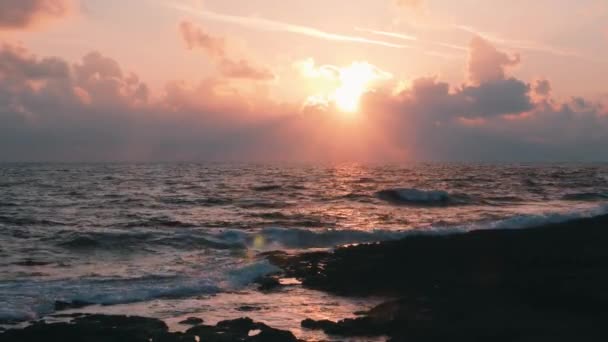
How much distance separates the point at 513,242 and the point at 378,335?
43.1ft

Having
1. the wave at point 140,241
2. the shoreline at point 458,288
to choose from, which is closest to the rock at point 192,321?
the shoreline at point 458,288

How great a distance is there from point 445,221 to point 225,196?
1921cm

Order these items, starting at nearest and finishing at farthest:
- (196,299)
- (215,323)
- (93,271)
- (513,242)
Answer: (215,323) < (196,299) < (93,271) < (513,242)

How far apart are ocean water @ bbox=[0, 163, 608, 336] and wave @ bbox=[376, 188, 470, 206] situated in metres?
0.13

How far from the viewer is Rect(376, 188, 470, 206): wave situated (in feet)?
154

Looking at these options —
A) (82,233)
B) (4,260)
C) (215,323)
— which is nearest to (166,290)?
(215,323)

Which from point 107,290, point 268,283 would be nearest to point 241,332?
point 268,283

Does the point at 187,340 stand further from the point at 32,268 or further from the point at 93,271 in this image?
the point at 32,268

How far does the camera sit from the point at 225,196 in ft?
154

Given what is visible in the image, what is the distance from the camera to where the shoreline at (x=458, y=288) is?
11391 mm

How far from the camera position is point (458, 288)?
595 inches

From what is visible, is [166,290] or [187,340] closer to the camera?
[187,340]

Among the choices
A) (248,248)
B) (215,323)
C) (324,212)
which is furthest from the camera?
(324,212)

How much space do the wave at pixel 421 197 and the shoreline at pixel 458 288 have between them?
22.1 meters
